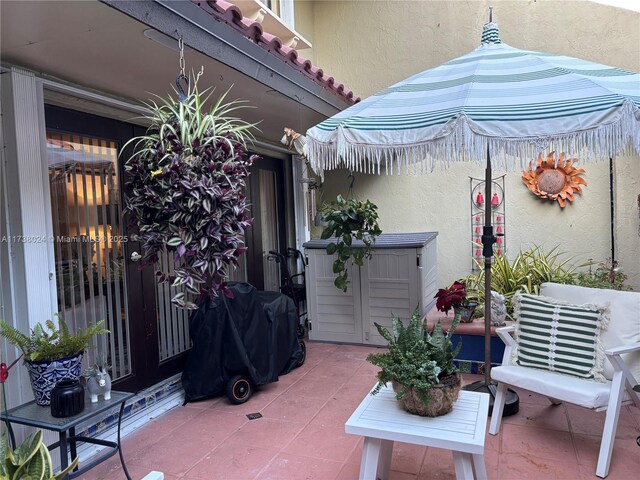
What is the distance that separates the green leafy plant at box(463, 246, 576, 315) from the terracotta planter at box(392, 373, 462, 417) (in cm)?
244

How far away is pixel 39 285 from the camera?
8.86ft

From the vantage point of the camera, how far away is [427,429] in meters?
2.15

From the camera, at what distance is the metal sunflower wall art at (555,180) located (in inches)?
203

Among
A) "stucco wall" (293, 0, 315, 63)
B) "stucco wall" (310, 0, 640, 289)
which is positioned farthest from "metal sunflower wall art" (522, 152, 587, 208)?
"stucco wall" (293, 0, 315, 63)

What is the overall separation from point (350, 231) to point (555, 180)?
2473mm

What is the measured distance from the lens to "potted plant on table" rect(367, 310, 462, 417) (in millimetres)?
2232

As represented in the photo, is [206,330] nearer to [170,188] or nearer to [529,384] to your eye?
[170,188]

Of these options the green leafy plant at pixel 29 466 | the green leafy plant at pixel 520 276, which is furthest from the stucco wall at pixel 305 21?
the green leafy plant at pixel 29 466

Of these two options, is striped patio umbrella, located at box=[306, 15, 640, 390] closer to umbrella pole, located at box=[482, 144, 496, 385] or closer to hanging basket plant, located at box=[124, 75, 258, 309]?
umbrella pole, located at box=[482, 144, 496, 385]

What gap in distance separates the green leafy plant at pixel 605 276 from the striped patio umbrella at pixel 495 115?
6.34ft

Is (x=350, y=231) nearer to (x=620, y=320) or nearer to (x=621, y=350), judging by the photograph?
(x=620, y=320)

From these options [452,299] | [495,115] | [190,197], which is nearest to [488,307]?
[452,299]

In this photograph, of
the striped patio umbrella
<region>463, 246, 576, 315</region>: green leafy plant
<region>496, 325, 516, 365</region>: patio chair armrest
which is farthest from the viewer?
<region>463, 246, 576, 315</region>: green leafy plant

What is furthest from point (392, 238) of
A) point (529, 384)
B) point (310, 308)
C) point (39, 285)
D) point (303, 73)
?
point (39, 285)
